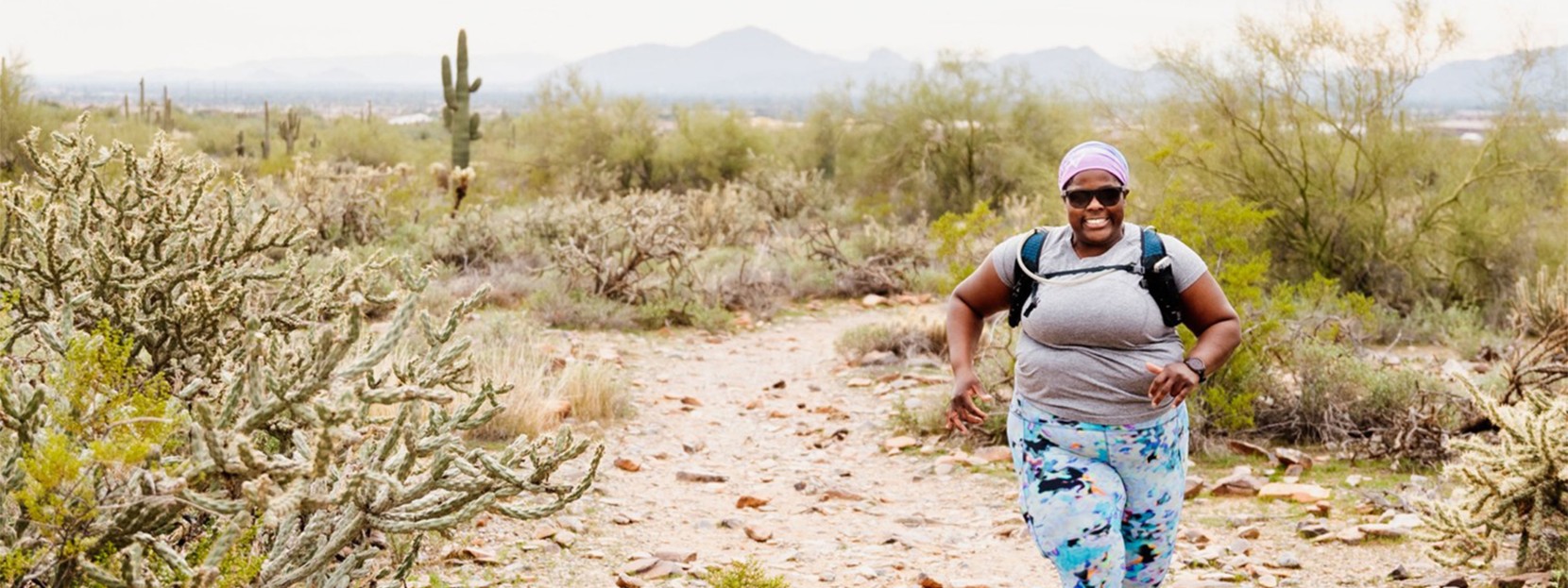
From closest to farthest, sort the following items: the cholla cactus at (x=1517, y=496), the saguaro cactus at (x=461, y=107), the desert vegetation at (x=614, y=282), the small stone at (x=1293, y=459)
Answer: the desert vegetation at (x=614, y=282)
the cholla cactus at (x=1517, y=496)
the small stone at (x=1293, y=459)
the saguaro cactus at (x=461, y=107)

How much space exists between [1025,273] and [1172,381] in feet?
1.72

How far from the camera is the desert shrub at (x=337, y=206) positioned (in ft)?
42.4

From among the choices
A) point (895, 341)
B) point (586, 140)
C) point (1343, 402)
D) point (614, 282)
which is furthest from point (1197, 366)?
point (586, 140)

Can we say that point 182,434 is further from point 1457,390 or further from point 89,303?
point 1457,390

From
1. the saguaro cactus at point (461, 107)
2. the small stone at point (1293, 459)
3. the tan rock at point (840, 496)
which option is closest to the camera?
the tan rock at point (840, 496)

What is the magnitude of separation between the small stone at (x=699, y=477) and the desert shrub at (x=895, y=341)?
3487 millimetres

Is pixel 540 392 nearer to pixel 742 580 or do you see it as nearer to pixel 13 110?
pixel 742 580

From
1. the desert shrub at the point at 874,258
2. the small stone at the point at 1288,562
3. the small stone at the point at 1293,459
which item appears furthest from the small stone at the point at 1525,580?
the desert shrub at the point at 874,258

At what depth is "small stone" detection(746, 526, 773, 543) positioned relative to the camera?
5.64 metres

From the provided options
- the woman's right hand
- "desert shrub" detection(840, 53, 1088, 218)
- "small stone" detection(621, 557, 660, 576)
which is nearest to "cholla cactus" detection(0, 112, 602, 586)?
"small stone" detection(621, 557, 660, 576)

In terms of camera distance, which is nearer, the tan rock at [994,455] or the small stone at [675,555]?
the small stone at [675,555]

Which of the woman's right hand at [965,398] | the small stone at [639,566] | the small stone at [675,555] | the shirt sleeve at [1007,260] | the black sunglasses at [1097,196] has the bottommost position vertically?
the small stone at [675,555]

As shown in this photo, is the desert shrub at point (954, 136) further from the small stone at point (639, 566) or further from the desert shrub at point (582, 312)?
the small stone at point (639, 566)

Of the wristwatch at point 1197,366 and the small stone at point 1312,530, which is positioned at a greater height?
the wristwatch at point 1197,366
